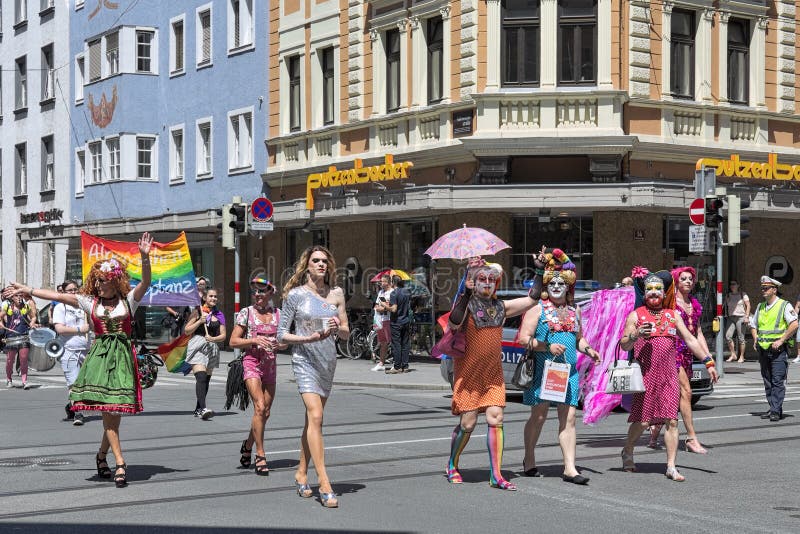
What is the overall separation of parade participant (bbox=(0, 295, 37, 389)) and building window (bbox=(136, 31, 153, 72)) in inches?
550

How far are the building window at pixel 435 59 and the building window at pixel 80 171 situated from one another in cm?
1756

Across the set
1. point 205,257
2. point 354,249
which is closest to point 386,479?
point 354,249

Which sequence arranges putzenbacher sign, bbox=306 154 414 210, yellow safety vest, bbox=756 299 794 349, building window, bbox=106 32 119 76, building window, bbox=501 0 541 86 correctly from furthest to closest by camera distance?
building window, bbox=106 32 119 76, putzenbacher sign, bbox=306 154 414 210, building window, bbox=501 0 541 86, yellow safety vest, bbox=756 299 794 349

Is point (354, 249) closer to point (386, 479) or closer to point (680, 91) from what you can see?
point (680, 91)

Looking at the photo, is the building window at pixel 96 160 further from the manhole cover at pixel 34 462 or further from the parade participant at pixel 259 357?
the parade participant at pixel 259 357

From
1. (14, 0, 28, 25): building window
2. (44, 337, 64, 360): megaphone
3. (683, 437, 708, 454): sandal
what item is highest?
(14, 0, 28, 25): building window

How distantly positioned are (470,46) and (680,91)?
4600 mm

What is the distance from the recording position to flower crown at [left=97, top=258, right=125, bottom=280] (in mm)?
10734

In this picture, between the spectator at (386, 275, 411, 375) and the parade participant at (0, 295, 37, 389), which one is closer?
the parade participant at (0, 295, 37, 389)

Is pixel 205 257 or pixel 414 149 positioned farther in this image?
pixel 205 257

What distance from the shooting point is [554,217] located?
1048 inches

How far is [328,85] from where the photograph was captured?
32250 millimetres

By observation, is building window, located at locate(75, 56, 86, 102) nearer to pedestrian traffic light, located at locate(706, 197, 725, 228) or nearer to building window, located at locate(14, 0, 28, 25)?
building window, located at locate(14, 0, 28, 25)

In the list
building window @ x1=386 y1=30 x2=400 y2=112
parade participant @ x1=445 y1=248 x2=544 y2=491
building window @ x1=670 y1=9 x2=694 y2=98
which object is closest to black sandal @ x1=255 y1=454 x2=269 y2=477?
parade participant @ x1=445 y1=248 x2=544 y2=491
